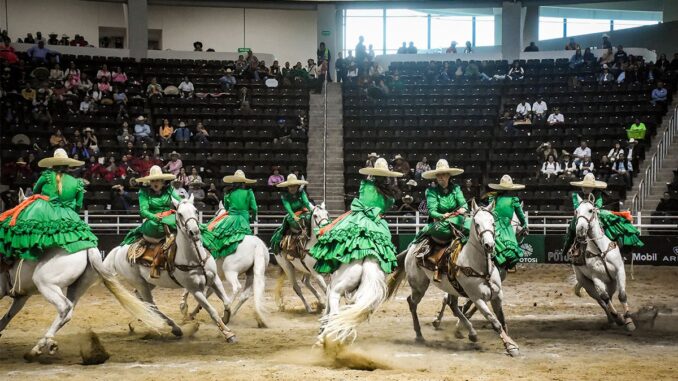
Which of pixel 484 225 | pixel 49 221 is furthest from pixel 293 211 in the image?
pixel 484 225

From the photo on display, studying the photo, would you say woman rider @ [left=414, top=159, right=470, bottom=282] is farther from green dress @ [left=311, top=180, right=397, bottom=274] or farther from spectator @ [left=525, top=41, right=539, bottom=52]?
spectator @ [left=525, top=41, right=539, bottom=52]

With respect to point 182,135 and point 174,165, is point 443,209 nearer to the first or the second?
point 174,165

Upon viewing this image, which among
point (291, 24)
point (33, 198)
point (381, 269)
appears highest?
point (291, 24)

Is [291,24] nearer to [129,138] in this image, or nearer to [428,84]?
[428,84]

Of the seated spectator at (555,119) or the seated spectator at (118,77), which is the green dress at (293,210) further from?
the seated spectator at (118,77)

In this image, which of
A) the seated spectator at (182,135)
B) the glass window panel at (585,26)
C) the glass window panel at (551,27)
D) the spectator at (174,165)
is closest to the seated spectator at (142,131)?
the seated spectator at (182,135)

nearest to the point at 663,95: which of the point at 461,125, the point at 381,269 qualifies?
the point at 461,125

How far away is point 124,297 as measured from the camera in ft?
37.4

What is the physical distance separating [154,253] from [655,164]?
17538 millimetres

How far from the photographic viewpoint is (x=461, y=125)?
28.1m

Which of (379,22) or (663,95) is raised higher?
(379,22)

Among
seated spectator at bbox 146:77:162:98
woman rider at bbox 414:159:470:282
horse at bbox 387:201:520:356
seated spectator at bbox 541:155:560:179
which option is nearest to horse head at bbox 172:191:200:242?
woman rider at bbox 414:159:470:282

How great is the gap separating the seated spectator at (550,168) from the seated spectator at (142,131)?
11.5 metres

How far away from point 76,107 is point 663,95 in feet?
60.3
